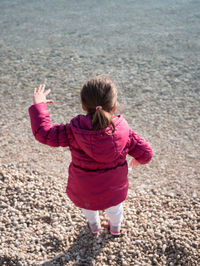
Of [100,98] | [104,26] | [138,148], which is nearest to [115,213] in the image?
[138,148]

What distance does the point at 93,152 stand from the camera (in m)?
2.12

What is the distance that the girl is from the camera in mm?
2051

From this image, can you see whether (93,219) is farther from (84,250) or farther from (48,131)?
(48,131)

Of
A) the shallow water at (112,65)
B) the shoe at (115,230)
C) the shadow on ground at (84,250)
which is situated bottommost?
the shadow on ground at (84,250)

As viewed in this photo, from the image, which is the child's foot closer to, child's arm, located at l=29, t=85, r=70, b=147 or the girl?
the girl

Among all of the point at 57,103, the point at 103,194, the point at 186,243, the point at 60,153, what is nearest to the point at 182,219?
the point at 186,243

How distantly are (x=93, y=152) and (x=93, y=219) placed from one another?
2.58ft

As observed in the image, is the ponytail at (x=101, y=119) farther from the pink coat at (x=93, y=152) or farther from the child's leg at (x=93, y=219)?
the child's leg at (x=93, y=219)

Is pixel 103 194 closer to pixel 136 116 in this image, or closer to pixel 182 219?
pixel 182 219

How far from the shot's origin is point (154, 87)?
5422 mm

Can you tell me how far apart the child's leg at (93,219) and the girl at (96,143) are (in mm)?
108

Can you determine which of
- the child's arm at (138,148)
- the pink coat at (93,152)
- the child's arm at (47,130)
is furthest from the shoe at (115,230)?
the child's arm at (47,130)

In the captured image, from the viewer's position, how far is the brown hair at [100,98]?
2.02 meters

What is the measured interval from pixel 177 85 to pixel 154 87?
411mm
